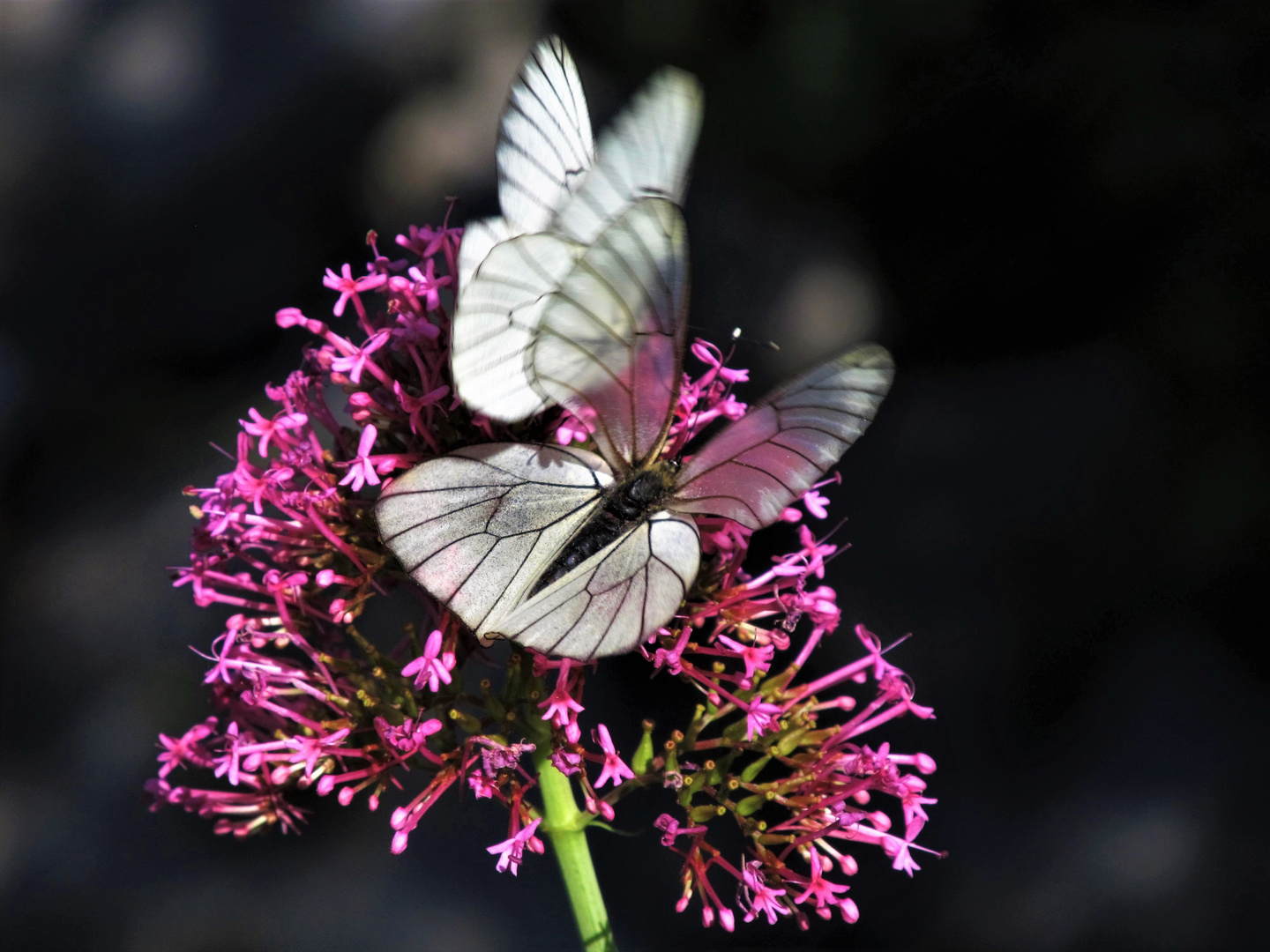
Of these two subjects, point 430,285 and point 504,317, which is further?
point 430,285

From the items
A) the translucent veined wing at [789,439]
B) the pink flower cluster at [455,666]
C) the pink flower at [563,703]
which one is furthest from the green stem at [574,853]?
the translucent veined wing at [789,439]

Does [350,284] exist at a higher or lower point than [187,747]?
higher

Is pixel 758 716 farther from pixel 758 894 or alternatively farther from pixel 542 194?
pixel 542 194

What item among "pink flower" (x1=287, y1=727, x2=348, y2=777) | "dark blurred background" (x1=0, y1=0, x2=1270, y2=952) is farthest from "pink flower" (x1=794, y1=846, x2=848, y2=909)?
"dark blurred background" (x1=0, y1=0, x2=1270, y2=952)

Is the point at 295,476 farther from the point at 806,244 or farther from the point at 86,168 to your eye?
the point at 86,168

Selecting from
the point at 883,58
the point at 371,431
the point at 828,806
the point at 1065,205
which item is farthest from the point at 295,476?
the point at 1065,205

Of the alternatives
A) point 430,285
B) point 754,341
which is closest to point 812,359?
point 754,341
